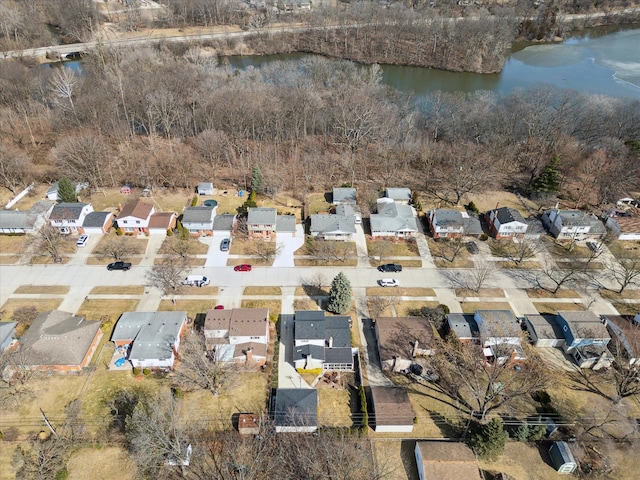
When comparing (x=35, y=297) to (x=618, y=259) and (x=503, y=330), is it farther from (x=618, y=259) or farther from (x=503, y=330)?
(x=618, y=259)

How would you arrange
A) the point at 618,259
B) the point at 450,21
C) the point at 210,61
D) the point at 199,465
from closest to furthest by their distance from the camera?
the point at 199,465, the point at 618,259, the point at 210,61, the point at 450,21

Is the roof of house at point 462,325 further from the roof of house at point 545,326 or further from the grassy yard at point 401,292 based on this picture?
the roof of house at point 545,326

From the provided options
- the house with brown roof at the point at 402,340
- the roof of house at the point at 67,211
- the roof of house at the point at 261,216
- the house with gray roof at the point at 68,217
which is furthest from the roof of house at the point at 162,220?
the house with brown roof at the point at 402,340

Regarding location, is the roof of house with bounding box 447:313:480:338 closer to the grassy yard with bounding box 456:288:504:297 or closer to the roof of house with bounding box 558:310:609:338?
the grassy yard with bounding box 456:288:504:297

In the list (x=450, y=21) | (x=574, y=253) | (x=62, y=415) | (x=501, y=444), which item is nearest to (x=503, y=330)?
(x=501, y=444)

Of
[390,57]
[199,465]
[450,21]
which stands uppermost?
[450,21]
